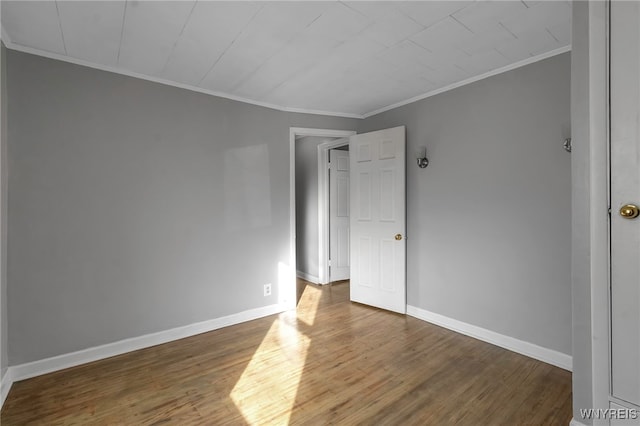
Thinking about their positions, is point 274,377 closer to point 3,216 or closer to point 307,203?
point 3,216

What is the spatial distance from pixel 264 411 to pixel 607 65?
8.47 ft

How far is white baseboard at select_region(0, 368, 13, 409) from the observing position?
2.02 meters

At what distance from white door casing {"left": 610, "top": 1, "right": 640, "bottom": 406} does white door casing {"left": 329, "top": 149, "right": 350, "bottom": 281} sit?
3.72 m

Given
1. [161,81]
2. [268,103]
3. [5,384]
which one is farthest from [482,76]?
[5,384]

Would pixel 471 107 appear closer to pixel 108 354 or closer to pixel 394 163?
pixel 394 163

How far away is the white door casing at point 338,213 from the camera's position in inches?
195

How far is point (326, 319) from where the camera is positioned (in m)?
3.46

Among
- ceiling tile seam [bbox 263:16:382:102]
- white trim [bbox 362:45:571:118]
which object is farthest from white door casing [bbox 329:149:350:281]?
ceiling tile seam [bbox 263:16:382:102]

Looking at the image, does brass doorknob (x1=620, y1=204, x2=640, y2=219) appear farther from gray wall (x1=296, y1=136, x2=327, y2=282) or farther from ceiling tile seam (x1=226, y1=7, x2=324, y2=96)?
gray wall (x1=296, y1=136, x2=327, y2=282)

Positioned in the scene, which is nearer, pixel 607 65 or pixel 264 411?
pixel 607 65

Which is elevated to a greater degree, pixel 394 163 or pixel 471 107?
pixel 471 107

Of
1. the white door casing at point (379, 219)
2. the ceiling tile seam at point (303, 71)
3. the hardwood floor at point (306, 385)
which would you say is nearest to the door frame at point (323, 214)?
the white door casing at point (379, 219)

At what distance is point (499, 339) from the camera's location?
9.18 feet

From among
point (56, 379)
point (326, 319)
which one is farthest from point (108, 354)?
point (326, 319)
